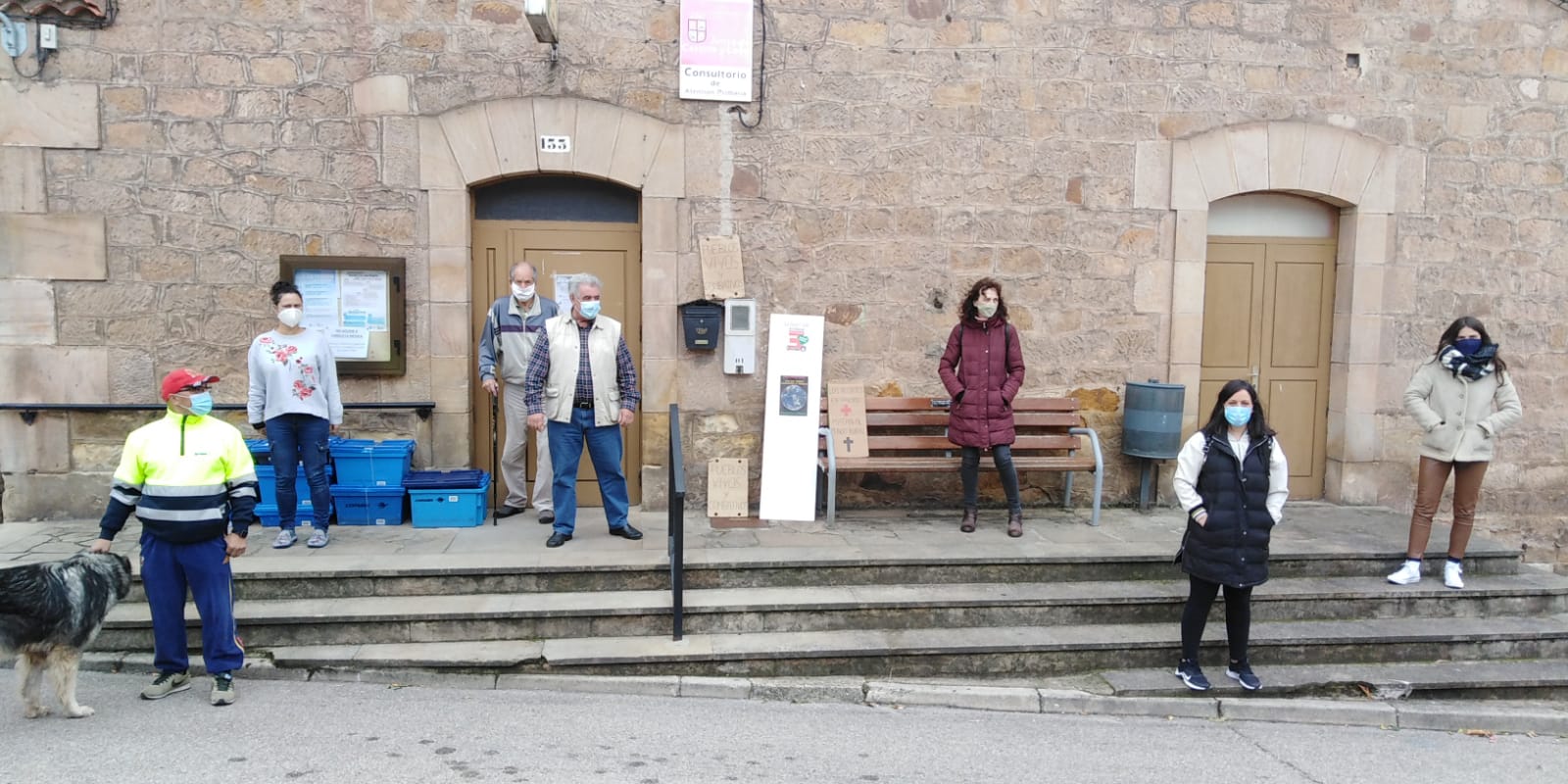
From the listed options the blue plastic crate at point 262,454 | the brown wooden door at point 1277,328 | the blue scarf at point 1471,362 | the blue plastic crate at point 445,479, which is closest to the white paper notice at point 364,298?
the blue plastic crate at point 262,454

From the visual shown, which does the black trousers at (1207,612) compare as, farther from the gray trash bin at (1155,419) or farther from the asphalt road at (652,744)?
the gray trash bin at (1155,419)

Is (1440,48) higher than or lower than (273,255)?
higher

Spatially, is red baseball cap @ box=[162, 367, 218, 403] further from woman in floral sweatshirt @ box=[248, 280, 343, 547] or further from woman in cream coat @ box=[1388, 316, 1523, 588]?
woman in cream coat @ box=[1388, 316, 1523, 588]

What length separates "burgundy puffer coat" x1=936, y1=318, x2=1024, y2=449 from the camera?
20.9 feet

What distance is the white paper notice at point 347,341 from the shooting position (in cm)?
666

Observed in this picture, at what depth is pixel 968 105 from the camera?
711cm

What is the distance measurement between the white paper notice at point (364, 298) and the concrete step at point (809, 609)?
2.13 m

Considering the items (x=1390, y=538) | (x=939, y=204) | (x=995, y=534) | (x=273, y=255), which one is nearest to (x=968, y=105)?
(x=939, y=204)

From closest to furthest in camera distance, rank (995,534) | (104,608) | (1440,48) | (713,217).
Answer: (104,608) → (995,534) → (713,217) → (1440,48)

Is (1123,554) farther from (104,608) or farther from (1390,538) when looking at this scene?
(104,608)

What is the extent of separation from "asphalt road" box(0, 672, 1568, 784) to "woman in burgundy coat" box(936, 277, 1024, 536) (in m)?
2.00

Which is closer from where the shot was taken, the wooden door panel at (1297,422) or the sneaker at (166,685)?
the sneaker at (166,685)

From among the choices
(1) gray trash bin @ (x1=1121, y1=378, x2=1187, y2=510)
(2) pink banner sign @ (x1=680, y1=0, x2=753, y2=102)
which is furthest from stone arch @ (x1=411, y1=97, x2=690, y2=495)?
(1) gray trash bin @ (x1=1121, y1=378, x2=1187, y2=510)

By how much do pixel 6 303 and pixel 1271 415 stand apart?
9041 mm
